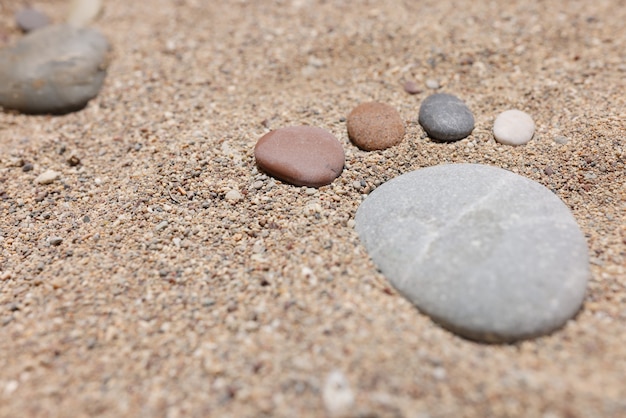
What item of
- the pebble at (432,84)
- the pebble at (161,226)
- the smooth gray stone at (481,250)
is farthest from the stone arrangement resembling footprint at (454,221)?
the pebble at (161,226)

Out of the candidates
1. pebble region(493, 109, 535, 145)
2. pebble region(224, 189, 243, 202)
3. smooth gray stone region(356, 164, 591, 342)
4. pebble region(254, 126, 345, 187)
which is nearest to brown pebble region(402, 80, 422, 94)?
pebble region(493, 109, 535, 145)

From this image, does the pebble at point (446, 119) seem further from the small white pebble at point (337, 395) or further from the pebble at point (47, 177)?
the pebble at point (47, 177)

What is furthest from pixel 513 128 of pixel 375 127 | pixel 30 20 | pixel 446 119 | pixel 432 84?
pixel 30 20

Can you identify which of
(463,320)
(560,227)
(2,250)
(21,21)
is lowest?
(2,250)

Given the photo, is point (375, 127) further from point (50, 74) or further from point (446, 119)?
point (50, 74)

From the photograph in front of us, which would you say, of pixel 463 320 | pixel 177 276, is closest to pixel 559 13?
pixel 463 320

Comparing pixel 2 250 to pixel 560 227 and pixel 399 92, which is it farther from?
pixel 560 227
